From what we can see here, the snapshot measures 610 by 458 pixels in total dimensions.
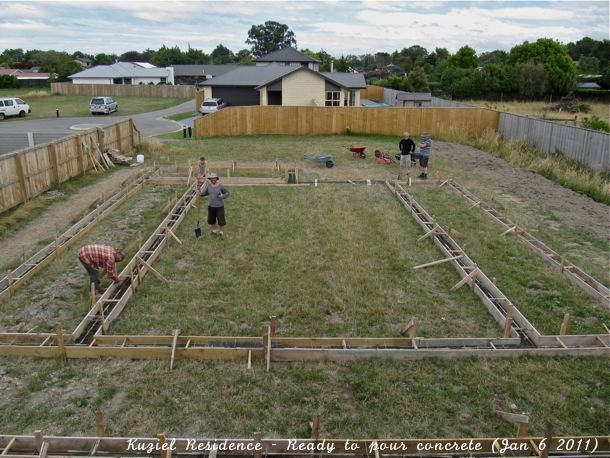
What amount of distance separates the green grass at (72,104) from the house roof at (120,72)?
6.38 meters

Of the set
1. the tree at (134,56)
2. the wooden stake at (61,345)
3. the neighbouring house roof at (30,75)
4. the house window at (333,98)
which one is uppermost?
the tree at (134,56)

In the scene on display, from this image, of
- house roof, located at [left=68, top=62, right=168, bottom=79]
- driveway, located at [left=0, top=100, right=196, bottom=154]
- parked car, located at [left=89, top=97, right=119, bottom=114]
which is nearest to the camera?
driveway, located at [left=0, top=100, right=196, bottom=154]

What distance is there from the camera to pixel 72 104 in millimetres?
45938

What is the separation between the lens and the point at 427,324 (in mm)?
7746

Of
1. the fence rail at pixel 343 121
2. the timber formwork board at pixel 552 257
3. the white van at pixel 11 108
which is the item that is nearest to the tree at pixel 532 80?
the fence rail at pixel 343 121

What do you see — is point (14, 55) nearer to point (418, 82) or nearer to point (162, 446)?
point (418, 82)

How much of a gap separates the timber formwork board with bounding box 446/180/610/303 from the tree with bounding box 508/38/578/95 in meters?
49.0

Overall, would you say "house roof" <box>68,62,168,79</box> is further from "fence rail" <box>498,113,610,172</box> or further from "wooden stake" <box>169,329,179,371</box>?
"wooden stake" <box>169,329,179,371</box>

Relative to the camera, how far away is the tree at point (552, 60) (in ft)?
183

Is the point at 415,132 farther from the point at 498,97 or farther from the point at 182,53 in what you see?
the point at 182,53

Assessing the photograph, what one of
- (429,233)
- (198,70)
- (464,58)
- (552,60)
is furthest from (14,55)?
(429,233)

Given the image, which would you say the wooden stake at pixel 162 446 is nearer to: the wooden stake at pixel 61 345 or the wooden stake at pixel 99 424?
the wooden stake at pixel 99 424

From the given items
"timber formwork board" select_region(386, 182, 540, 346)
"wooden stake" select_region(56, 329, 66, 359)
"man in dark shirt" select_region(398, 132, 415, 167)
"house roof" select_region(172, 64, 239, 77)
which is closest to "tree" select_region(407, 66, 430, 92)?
"house roof" select_region(172, 64, 239, 77)

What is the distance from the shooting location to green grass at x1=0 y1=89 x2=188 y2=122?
39.0 m
